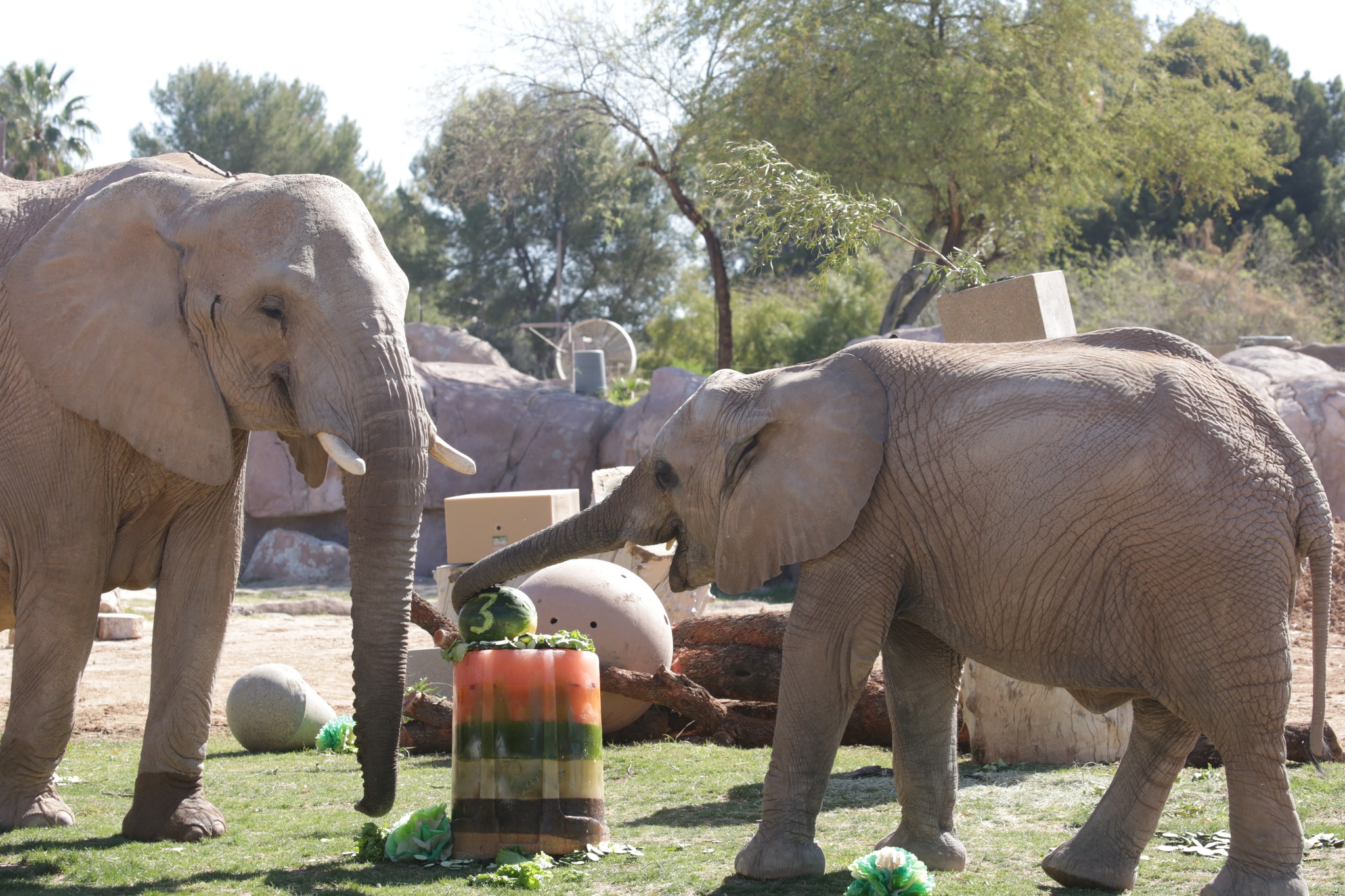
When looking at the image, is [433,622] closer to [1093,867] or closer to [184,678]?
[184,678]

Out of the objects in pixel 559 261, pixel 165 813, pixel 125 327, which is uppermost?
pixel 559 261

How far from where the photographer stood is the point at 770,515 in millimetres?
4684

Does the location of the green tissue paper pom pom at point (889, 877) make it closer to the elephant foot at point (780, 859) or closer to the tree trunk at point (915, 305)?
the elephant foot at point (780, 859)

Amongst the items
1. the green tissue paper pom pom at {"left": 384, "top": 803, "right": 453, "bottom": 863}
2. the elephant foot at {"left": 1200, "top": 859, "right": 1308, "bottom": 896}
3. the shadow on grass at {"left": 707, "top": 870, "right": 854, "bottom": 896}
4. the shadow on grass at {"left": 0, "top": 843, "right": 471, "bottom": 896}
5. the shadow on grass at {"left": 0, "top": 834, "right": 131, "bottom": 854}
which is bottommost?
the shadow on grass at {"left": 0, "top": 843, "right": 471, "bottom": 896}

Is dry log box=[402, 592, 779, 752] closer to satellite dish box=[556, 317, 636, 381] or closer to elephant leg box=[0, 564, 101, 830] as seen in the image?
elephant leg box=[0, 564, 101, 830]

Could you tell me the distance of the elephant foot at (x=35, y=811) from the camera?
5387 mm

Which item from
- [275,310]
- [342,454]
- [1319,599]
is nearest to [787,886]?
[1319,599]

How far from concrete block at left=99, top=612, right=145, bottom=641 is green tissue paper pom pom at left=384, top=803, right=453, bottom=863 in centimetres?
955

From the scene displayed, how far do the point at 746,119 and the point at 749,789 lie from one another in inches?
633

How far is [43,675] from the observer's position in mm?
5148

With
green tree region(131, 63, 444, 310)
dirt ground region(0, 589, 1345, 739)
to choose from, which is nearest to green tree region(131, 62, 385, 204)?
green tree region(131, 63, 444, 310)

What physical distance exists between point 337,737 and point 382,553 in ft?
11.6

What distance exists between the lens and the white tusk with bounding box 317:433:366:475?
14.9 ft

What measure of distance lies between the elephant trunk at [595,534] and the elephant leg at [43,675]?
1.42 m
